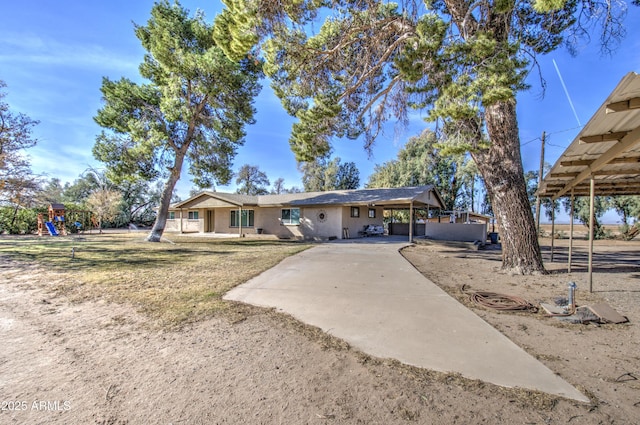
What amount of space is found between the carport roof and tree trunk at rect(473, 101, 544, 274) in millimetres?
810

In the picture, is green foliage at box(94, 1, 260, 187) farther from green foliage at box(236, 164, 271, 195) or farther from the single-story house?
green foliage at box(236, 164, 271, 195)

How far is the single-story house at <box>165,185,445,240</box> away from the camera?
691 inches

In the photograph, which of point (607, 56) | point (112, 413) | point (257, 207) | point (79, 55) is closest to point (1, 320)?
point (112, 413)

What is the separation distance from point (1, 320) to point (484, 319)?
261 inches

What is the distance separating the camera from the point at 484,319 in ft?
13.1

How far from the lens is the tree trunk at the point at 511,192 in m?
7.14

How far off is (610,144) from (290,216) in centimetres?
1669

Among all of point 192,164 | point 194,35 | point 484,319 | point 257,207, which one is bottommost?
point 484,319

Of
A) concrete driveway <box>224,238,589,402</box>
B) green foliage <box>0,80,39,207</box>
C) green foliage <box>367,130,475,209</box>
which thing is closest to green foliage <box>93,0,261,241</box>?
green foliage <box>0,80,39,207</box>

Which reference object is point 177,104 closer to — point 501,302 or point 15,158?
point 15,158

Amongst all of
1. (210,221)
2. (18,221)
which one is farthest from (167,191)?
(18,221)

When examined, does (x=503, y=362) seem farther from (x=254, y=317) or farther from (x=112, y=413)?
(x=112, y=413)

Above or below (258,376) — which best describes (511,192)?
above

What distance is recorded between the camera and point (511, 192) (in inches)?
284
